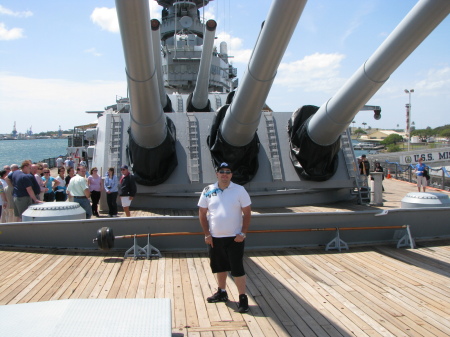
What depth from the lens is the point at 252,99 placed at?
509 cm

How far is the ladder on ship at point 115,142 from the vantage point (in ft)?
22.4

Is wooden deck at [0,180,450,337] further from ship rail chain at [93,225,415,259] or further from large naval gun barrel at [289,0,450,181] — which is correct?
large naval gun barrel at [289,0,450,181]

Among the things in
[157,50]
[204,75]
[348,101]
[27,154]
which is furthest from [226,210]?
[27,154]

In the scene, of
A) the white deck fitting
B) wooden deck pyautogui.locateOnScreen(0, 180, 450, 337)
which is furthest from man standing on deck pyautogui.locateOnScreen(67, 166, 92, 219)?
the white deck fitting

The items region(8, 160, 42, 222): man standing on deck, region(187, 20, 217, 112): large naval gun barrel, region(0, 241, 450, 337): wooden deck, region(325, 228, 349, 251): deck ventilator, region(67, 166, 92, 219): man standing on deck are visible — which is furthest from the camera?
region(187, 20, 217, 112): large naval gun barrel

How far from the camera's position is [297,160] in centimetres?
681

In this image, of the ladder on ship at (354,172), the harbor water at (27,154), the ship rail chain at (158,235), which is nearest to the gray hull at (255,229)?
the ship rail chain at (158,235)

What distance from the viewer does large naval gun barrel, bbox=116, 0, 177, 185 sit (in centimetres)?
387

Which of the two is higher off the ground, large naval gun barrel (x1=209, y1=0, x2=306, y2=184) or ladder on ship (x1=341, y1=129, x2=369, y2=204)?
large naval gun barrel (x1=209, y1=0, x2=306, y2=184)

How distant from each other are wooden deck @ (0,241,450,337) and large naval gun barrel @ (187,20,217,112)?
4.25 metres

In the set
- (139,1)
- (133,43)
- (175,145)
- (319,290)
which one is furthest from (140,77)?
(319,290)

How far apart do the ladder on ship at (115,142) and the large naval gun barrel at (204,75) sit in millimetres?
1966

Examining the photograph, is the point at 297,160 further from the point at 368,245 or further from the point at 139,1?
the point at 139,1

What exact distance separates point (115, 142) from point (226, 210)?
4.37 meters
